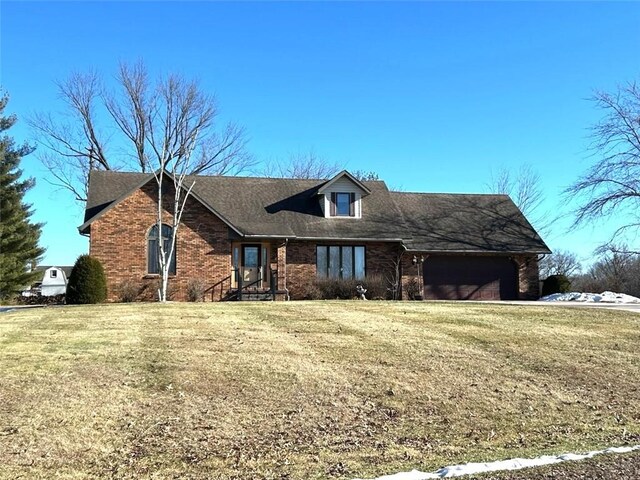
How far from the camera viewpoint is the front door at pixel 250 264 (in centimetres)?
2531

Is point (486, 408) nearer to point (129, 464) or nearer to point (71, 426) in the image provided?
point (129, 464)

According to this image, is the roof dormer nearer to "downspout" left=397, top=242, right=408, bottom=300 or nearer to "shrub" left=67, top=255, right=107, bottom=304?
"downspout" left=397, top=242, right=408, bottom=300

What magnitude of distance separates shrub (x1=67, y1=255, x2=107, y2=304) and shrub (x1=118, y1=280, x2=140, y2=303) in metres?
1.34

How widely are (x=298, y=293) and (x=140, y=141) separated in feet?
34.5

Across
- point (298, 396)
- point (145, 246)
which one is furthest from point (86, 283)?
point (298, 396)

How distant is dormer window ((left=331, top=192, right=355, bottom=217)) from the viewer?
92.7 ft

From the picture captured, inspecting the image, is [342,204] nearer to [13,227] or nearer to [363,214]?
[363,214]

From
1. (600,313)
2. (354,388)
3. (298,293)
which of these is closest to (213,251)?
(298,293)

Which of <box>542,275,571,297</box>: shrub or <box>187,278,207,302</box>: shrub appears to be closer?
<box>187,278,207,302</box>: shrub

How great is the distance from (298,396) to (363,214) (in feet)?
68.6

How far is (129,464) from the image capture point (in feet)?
18.9

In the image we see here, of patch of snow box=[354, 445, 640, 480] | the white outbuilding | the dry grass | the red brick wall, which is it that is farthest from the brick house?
the white outbuilding

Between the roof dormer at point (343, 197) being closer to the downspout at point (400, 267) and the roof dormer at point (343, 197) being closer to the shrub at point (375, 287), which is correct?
the downspout at point (400, 267)

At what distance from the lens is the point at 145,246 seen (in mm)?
23719
